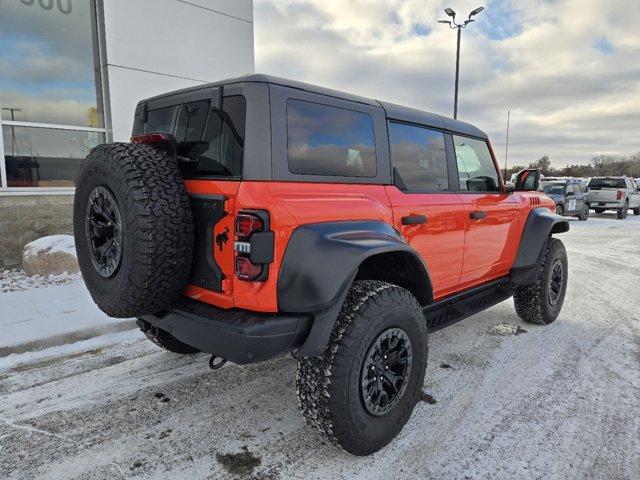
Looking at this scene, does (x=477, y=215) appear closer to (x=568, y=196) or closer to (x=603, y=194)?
(x=568, y=196)

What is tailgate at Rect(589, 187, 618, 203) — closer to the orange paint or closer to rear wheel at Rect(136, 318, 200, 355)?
the orange paint

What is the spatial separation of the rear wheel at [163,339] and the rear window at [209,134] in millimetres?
1169

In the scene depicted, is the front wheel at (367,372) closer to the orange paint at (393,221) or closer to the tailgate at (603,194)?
the orange paint at (393,221)

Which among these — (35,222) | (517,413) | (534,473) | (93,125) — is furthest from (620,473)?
(93,125)

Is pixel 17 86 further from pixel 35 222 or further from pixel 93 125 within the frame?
pixel 35 222

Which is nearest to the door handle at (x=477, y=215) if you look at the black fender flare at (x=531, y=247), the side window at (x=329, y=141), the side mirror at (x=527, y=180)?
the side mirror at (x=527, y=180)

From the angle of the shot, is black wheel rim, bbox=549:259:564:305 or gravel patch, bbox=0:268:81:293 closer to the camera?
black wheel rim, bbox=549:259:564:305

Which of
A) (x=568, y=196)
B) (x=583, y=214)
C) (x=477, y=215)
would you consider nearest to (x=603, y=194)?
(x=583, y=214)

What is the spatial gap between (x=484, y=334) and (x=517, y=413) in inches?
60.3

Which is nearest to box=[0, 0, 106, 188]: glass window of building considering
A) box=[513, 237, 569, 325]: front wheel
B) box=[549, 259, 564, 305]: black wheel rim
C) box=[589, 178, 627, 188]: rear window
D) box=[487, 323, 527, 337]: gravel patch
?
box=[487, 323, 527, 337]: gravel patch

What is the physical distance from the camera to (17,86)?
697 centimetres

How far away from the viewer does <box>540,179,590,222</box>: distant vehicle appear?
16.7 metres

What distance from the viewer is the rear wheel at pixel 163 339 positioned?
3.00 m

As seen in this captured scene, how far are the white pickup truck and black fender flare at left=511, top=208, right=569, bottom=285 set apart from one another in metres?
18.5
